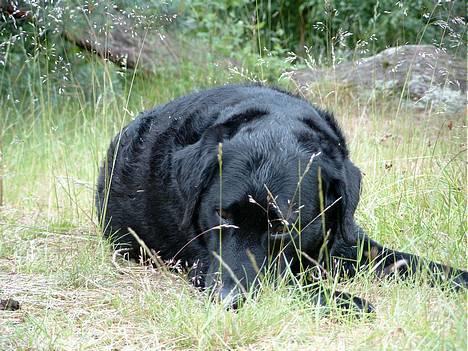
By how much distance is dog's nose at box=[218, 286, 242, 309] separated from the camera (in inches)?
107

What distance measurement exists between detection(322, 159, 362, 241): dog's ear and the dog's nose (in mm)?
544

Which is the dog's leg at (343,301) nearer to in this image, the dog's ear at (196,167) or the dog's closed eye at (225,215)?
the dog's closed eye at (225,215)

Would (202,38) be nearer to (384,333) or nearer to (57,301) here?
(57,301)

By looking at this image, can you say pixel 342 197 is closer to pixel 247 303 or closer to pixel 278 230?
pixel 278 230

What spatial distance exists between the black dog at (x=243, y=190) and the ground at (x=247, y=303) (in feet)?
0.48

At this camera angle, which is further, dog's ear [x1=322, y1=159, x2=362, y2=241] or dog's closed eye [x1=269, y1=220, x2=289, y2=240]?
dog's ear [x1=322, y1=159, x2=362, y2=241]

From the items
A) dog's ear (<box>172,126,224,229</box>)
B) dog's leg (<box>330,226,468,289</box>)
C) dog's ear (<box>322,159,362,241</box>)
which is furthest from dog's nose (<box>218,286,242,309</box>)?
dog's leg (<box>330,226,468,289</box>)

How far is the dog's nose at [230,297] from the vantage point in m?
2.71

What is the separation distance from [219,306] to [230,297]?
0.15m

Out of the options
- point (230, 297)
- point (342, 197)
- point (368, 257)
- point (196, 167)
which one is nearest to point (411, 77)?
point (368, 257)

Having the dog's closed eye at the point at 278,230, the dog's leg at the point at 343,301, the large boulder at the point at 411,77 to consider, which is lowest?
the large boulder at the point at 411,77

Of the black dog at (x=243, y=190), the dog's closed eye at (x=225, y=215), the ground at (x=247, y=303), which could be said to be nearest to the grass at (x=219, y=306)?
the ground at (x=247, y=303)

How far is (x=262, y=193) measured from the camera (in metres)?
2.96

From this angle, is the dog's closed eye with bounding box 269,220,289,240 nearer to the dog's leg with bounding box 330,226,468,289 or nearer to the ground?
the ground
